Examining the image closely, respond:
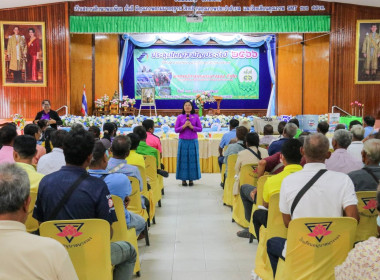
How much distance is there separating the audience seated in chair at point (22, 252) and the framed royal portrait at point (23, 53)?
12.1 m

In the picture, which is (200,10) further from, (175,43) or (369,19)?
(369,19)

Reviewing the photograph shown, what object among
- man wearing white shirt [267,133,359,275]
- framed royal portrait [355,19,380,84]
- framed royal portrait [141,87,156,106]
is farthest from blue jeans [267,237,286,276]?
framed royal portrait [141,87,156,106]

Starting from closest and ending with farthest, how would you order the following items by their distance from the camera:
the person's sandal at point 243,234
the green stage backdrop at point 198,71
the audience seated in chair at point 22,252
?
the audience seated in chair at point 22,252, the person's sandal at point 243,234, the green stage backdrop at point 198,71

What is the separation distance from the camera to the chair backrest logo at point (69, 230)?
2.38 m

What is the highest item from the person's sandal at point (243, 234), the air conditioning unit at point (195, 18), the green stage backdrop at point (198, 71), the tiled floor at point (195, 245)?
the air conditioning unit at point (195, 18)

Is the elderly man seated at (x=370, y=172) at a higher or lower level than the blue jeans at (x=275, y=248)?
higher

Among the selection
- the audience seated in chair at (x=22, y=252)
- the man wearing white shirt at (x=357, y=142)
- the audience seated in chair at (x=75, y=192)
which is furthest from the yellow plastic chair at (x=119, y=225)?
the man wearing white shirt at (x=357, y=142)

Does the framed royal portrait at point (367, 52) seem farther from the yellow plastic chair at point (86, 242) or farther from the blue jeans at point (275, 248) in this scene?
the yellow plastic chair at point (86, 242)

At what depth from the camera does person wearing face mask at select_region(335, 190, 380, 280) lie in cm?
174

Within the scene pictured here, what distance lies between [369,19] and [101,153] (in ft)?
39.2

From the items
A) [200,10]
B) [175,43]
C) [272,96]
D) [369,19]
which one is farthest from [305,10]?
[175,43]

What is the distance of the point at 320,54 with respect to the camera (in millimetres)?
14094

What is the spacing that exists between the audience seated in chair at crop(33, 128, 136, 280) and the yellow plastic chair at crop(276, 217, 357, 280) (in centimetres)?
106

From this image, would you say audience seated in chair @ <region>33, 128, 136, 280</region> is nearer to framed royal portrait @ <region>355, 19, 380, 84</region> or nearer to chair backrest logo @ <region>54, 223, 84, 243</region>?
chair backrest logo @ <region>54, 223, 84, 243</region>
